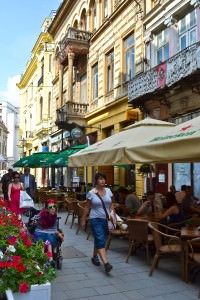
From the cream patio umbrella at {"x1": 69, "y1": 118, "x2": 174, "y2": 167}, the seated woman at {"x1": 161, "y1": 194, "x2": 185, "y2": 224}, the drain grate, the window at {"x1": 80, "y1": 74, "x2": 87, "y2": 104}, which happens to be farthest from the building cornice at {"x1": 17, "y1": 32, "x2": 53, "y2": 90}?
the seated woman at {"x1": 161, "y1": 194, "x2": 185, "y2": 224}

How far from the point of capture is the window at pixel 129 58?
1849 centimetres

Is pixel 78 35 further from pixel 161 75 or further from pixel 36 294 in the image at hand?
pixel 36 294

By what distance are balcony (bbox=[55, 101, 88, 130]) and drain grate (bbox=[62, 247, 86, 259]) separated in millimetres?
15982

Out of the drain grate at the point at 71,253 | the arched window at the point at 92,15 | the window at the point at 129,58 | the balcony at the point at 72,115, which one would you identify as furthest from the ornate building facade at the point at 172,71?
the arched window at the point at 92,15

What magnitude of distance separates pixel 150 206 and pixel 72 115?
1597 centimetres

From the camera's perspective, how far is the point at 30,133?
152 ft

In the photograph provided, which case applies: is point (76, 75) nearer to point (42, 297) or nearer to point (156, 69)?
point (156, 69)

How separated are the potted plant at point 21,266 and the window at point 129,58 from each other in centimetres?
1514

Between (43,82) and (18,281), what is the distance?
116ft

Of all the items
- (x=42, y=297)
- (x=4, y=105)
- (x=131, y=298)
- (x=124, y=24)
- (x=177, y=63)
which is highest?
(x=4, y=105)

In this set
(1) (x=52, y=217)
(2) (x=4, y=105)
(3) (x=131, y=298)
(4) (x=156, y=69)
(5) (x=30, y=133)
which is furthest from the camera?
(2) (x=4, y=105)

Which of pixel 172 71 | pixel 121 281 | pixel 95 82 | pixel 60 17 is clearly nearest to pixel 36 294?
pixel 121 281

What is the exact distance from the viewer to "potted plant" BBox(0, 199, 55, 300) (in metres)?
3.57

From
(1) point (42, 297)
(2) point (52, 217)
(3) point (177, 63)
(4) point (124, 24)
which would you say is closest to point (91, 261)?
(2) point (52, 217)
